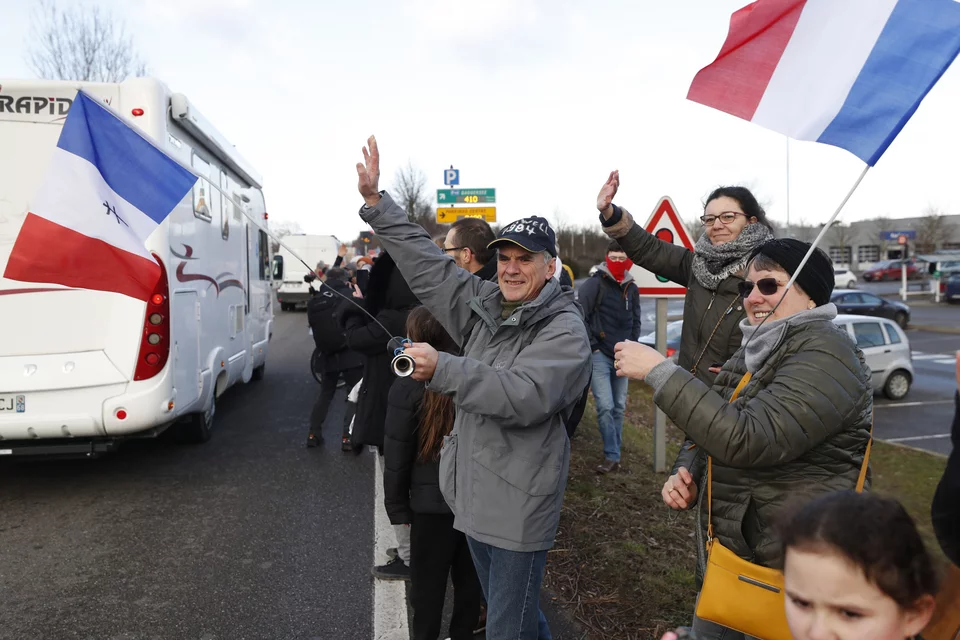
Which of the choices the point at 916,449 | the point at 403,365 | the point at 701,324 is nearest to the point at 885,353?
the point at 916,449

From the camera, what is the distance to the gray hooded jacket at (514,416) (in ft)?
7.82

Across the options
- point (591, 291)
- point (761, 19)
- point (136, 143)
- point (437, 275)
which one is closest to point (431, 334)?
point (437, 275)

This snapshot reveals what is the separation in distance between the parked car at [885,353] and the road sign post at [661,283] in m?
7.86

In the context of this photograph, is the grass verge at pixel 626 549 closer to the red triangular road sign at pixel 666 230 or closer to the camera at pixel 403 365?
the camera at pixel 403 365

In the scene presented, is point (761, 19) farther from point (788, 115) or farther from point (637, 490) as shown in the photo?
point (637, 490)

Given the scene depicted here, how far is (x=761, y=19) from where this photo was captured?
9.42ft

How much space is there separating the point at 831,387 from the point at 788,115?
1.21 meters

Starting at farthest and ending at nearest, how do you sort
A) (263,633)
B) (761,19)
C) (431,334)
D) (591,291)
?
(591,291) < (263,633) < (431,334) < (761,19)

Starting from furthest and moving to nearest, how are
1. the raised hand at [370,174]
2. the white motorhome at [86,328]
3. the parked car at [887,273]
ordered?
the parked car at [887,273] → the white motorhome at [86,328] → the raised hand at [370,174]

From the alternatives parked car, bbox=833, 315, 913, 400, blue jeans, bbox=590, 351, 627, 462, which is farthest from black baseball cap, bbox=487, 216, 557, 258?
parked car, bbox=833, 315, 913, 400

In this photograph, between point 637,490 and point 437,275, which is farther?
point 637,490

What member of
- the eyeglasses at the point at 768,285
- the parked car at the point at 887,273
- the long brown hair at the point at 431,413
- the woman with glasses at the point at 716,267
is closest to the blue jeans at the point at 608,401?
the woman with glasses at the point at 716,267

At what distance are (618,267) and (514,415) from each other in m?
4.49

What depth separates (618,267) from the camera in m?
6.65
